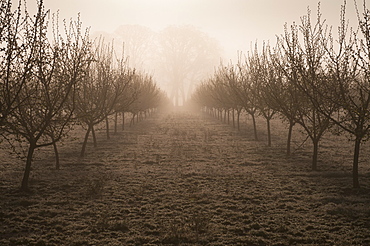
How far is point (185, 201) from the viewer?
25.0ft

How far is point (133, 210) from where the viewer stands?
6.99 meters

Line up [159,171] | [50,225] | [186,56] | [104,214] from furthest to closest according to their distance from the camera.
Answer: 1. [186,56]
2. [159,171]
3. [104,214]
4. [50,225]

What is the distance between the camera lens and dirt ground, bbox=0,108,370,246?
221 inches

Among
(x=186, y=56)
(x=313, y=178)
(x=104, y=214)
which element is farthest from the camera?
(x=186, y=56)

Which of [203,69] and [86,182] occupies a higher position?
A: [203,69]

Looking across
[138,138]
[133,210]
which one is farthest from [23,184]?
[138,138]

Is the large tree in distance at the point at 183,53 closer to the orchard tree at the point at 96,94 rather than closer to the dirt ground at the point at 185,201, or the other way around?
the orchard tree at the point at 96,94

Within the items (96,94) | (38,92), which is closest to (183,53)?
(96,94)

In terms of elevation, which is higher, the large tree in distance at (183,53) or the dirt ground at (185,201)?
the large tree in distance at (183,53)

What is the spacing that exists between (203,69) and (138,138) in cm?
5535

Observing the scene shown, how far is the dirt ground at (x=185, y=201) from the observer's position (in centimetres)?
562

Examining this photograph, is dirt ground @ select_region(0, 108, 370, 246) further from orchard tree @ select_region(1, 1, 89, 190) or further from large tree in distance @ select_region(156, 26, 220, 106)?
large tree in distance @ select_region(156, 26, 220, 106)

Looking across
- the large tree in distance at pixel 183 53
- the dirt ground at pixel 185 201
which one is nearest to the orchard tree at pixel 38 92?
the dirt ground at pixel 185 201

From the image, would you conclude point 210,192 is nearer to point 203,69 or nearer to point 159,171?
point 159,171
